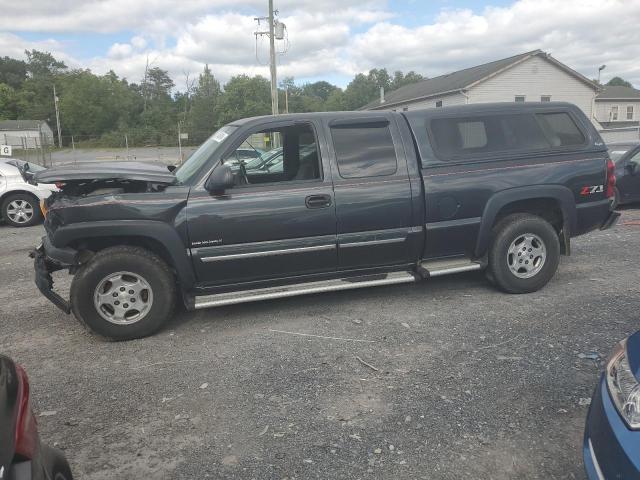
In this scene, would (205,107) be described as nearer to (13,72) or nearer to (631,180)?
(631,180)

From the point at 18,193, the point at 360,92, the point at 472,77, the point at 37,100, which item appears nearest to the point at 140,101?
the point at 37,100

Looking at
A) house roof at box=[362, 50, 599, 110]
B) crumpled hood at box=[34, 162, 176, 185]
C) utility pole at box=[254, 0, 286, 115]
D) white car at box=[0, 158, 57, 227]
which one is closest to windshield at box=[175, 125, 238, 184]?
crumpled hood at box=[34, 162, 176, 185]

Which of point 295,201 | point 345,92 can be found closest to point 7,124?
point 345,92

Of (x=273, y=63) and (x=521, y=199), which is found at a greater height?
(x=273, y=63)

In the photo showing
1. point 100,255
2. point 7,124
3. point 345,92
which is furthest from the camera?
point 345,92

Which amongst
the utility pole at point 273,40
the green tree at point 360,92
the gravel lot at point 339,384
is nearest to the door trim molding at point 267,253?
the gravel lot at point 339,384

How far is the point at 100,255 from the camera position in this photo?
4250mm

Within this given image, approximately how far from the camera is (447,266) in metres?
5.05

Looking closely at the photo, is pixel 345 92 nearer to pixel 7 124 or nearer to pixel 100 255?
pixel 7 124

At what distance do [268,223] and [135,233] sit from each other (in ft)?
3.69

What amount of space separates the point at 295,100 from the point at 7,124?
40218 mm

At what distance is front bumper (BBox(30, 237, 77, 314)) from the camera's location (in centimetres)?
→ 424

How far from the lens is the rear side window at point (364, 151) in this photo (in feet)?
15.4

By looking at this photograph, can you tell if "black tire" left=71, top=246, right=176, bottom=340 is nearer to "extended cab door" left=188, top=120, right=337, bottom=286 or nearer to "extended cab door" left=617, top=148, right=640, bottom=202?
"extended cab door" left=188, top=120, right=337, bottom=286
